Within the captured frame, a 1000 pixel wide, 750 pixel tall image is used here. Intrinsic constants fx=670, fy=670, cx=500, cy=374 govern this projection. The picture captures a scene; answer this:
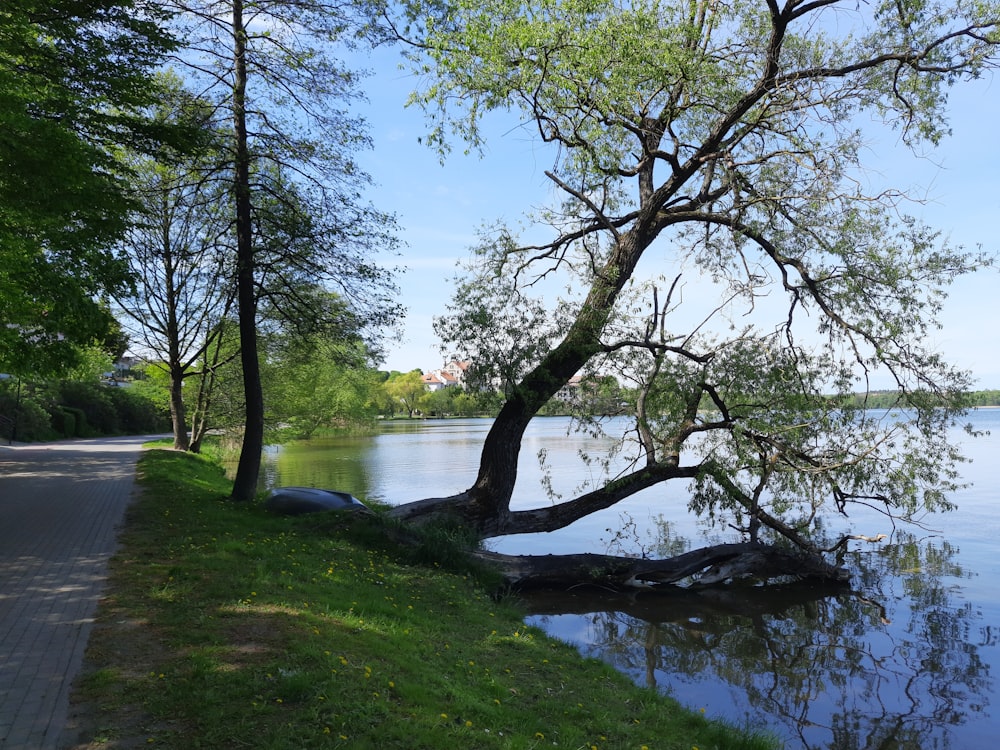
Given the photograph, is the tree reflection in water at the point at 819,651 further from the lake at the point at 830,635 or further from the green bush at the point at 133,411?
the green bush at the point at 133,411

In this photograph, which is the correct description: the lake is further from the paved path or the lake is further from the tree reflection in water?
the paved path

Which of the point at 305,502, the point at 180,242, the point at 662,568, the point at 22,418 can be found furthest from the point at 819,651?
the point at 22,418

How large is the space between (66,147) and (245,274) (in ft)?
15.1

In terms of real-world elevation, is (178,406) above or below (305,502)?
above

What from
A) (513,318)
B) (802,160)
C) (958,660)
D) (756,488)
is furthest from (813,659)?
(802,160)

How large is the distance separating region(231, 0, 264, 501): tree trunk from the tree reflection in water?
6.37m

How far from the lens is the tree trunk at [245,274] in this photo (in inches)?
489

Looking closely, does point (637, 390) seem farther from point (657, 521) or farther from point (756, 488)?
point (657, 521)

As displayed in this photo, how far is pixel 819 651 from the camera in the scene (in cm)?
848

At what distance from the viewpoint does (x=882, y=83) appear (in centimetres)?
990

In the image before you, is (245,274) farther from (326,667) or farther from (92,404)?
(92,404)

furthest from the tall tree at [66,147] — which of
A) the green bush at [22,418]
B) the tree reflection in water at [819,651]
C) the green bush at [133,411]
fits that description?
the green bush at [133,411]

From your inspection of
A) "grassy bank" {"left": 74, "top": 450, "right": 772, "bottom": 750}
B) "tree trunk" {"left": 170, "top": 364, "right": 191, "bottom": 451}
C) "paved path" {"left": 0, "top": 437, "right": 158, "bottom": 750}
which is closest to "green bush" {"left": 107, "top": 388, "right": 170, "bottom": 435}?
"tree trunk" {"left": 170, "top": 364, "right": 191, "bottom": 451}

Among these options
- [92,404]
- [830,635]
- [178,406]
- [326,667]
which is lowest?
[830,635]
